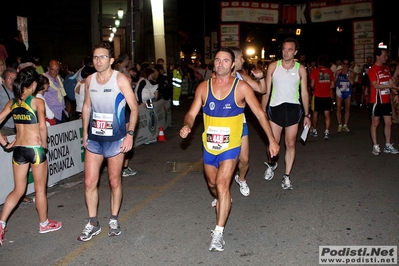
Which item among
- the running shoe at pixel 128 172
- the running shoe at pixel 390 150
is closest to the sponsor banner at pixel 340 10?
the running shoe at pixel 390 150

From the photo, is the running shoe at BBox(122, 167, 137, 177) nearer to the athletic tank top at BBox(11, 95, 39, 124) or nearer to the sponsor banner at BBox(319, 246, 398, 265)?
the athletic tank top at BBox(11, 95, 39, 124)

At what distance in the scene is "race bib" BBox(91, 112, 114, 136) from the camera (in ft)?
18.6

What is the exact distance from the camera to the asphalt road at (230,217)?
17.4ft

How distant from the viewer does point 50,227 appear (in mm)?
6148

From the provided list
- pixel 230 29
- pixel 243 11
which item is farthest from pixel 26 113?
pixel 243 11

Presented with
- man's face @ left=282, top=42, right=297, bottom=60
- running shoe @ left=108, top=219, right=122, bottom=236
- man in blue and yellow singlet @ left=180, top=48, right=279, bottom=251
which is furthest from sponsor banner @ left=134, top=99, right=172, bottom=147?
man in blue and yellow singlet @ left=180, top=48, right=279, bottom=251

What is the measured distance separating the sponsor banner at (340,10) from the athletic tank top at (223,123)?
24814 mm

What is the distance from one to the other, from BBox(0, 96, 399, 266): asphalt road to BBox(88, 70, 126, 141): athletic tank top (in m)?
1.18

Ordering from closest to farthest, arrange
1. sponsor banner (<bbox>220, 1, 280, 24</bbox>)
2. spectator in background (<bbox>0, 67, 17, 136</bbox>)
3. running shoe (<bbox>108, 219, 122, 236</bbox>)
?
1. running shoe (<bbox>108, 219, 122, 236</bbox>)
2. spectator in background (<bbox>0, 67, 17, 136</bbox>)
3. sponsor banner (<bbox>220, 1, 280, 24</bbox>)

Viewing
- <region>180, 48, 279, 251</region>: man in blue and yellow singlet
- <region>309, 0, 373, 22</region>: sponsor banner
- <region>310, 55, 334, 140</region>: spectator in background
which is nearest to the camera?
<region>180, 48, 279, 251</region>: man in blue and yellow singlet

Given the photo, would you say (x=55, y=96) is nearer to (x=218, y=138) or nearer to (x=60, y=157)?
(x=60, y=157)

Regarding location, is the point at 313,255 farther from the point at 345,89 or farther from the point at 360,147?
the point at 345,89

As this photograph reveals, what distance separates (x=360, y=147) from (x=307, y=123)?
14.3 ft

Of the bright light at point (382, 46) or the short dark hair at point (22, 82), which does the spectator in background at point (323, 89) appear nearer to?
the bright light at point (382, 46)
